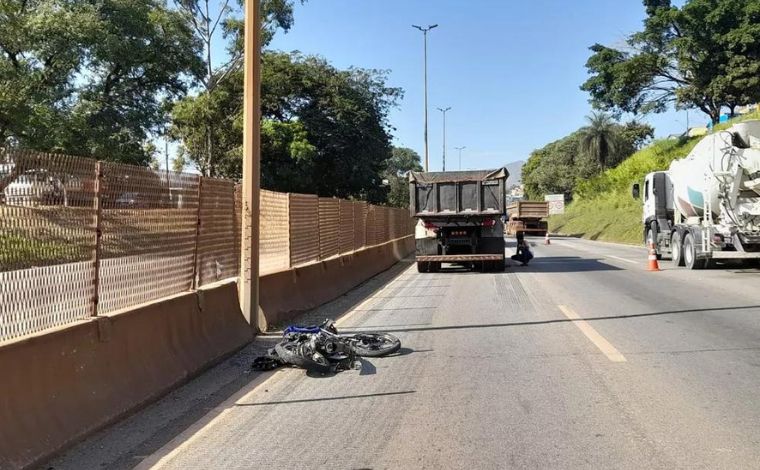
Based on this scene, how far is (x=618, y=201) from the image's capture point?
5403 cm

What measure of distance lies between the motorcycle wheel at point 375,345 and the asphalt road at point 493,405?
6.0 inches

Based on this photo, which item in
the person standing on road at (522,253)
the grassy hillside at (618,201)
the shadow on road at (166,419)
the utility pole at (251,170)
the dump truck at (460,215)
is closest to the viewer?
the shadow on road at (166,419)

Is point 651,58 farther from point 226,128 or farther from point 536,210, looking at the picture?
point 226,128

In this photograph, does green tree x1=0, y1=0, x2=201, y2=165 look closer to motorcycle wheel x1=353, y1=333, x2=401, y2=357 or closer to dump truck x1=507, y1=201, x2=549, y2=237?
motorcycle wheel x1=353, y1=333, x2=401, y2=357

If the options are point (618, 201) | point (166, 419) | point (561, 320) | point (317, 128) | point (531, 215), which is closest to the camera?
point (166, 419)

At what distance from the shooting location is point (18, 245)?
4.65m

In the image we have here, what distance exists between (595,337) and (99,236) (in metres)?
6.10

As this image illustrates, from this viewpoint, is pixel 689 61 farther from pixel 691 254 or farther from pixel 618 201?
pixel 691 254

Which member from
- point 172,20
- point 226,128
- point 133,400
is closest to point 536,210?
point 226,128

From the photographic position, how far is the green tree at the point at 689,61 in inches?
1626

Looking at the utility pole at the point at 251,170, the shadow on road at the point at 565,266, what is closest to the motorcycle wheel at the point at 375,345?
the utility pole at the point at 251,170

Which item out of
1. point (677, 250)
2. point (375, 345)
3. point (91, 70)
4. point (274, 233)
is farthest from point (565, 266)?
point (91, 70)

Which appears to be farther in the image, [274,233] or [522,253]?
[522,253]

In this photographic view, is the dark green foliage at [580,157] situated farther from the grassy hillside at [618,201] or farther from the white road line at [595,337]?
the white road line at [595,337]
